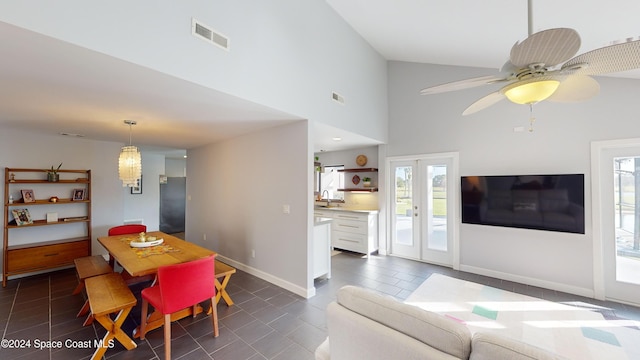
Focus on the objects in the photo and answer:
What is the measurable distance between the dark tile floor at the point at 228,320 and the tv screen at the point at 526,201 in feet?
3.06

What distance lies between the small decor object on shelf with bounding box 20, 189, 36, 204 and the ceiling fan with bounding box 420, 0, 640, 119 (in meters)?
6.23

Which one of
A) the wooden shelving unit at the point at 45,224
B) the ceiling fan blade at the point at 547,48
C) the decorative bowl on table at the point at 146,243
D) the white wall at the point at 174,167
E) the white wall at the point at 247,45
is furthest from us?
the white wall at the point at 174,167

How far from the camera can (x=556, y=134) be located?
11.5ft

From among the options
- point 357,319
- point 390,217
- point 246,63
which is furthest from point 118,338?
point 390,217

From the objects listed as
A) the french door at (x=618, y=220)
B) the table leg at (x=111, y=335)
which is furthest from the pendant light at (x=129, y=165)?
the french door at (x=618, y=220)

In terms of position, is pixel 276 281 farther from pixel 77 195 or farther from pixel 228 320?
pixel 77 195

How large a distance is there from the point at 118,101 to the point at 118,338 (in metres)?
2.26

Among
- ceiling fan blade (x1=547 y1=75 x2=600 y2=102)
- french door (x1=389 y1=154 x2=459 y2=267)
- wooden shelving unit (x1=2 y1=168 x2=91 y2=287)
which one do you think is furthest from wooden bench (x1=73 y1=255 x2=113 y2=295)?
ceiling fan blade (x1=547 y1=75 x2=600 y2=102)

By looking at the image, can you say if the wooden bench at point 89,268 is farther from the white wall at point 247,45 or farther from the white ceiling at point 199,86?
the white wall at point 247,45

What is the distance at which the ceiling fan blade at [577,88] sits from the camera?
1.67 meters

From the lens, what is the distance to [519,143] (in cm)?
376

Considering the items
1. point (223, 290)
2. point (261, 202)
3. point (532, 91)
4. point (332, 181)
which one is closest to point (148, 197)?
point (261, 202)

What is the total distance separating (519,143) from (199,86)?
4.37m

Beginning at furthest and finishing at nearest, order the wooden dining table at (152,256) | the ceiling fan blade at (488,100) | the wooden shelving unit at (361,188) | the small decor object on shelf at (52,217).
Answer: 1. the wooden shelving unit at (361,188)
2. the small decor object on shelf at (52,217)
3. the wooden dining table at (152,256)
4. the ceiling fan blade at (488,100)
